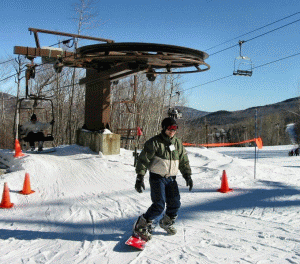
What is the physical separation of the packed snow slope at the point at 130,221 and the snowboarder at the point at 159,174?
298mm

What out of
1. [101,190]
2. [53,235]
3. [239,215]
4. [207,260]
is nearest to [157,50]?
[101,190]

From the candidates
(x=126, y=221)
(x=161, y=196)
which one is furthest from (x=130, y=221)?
(x=161, y=196)

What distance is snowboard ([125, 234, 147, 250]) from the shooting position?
376 cm

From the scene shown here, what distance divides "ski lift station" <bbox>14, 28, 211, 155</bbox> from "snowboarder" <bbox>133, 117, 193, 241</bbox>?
5628 millimetres

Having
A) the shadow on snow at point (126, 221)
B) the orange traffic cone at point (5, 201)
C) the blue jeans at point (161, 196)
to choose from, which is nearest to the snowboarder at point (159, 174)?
the blue jeans at point (161, 196)

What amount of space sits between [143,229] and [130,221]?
41.9 inches

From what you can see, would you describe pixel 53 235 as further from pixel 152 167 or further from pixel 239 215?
pixel 239 215

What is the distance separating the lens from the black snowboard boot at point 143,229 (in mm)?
3920

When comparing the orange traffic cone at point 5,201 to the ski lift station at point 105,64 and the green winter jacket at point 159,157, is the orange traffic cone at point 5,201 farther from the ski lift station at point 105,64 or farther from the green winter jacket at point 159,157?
the ski lift station at point 105,64

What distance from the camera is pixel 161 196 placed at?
3.92 m

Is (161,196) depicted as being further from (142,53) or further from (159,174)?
(142,53)

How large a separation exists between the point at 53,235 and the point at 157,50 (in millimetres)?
6355

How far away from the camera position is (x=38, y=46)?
12977 mm

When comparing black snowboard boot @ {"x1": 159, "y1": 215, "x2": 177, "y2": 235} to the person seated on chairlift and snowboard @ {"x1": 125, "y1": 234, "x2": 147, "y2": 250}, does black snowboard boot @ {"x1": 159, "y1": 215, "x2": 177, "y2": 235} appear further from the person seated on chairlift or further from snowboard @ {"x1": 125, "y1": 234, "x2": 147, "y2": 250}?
the person seated on chairlift
